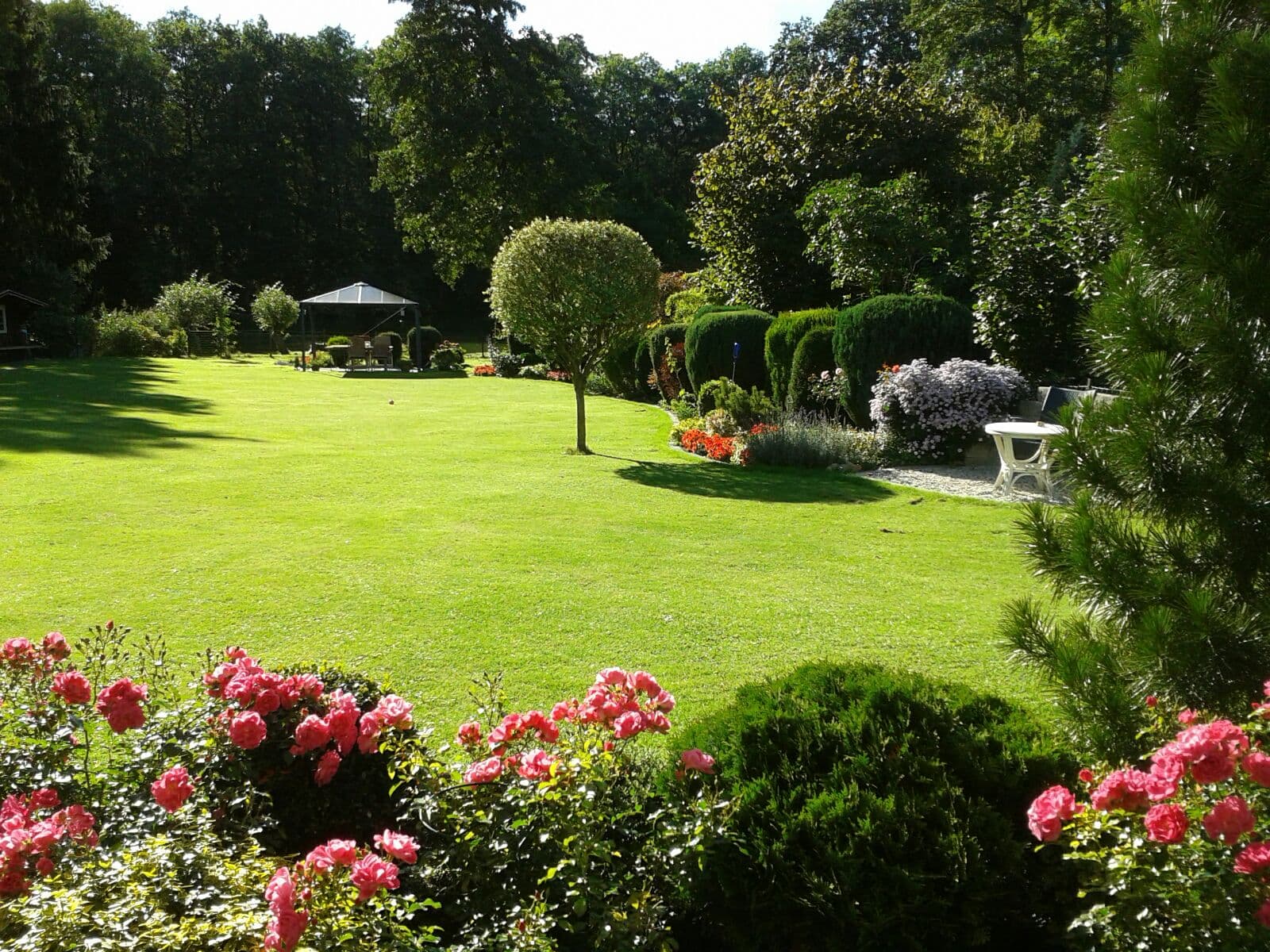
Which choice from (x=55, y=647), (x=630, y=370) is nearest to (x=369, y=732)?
(x=55, y=647)

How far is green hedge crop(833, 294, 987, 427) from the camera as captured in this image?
41.5 feet

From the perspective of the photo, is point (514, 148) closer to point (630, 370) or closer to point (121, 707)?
point (630, 370)

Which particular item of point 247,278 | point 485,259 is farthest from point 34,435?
point 247,278

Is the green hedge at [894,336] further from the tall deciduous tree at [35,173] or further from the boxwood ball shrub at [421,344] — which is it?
the tall deciduous tree at [35,173]

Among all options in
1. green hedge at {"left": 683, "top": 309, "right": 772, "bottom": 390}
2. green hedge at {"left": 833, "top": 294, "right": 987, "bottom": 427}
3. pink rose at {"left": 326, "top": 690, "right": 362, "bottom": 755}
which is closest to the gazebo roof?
green hedge at {"left": 683, "top": 309, "right": 772, "bottom": 390}

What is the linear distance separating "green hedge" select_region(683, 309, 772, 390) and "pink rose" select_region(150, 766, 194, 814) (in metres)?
14.6

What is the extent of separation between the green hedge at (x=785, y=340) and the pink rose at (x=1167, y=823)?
1281cm

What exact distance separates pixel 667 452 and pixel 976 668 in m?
9.19

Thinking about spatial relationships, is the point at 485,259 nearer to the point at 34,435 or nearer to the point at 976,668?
the point at 34,435

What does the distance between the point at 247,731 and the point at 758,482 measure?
8847 millimetres

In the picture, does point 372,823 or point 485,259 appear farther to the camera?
point 485,259

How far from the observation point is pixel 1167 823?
187 cm

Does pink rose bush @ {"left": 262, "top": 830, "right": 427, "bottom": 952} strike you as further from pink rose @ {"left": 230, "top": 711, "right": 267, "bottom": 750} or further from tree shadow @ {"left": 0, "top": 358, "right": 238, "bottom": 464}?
tree shadow @ {"left": 0, "top": 358, "right": 238, "bottom": 464}

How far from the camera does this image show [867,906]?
2.27m
